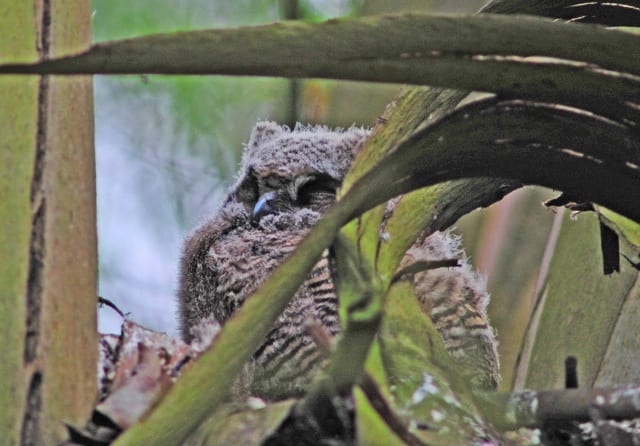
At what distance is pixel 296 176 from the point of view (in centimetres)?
175

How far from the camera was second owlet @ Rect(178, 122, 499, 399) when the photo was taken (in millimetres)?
1392

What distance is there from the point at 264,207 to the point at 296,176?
9 cm

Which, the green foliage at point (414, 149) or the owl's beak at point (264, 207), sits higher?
the owl's beak at point (264, 207)

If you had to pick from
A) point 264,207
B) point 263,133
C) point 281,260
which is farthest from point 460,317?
point 263,133

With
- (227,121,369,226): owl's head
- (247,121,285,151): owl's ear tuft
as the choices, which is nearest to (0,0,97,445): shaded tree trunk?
(227,121,369,226): owl's head

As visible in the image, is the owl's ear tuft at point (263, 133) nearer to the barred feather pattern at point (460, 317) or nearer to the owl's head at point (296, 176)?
the owl's head at point (296, 176)

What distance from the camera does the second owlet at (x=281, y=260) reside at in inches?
54.8

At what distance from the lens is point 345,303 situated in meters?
0.65

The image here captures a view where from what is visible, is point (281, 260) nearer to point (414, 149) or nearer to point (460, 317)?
point (460, 317)

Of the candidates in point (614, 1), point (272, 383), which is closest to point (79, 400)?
point (614, 1)

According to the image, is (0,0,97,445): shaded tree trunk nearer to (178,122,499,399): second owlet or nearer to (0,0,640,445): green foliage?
(0,0,640,445): green foliage

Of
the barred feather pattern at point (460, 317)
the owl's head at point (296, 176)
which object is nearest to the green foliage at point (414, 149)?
the barred feather pattern at point (460, 317)

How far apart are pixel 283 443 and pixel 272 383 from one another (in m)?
0.74

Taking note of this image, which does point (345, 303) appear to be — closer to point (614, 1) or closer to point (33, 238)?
point (33, 238)
